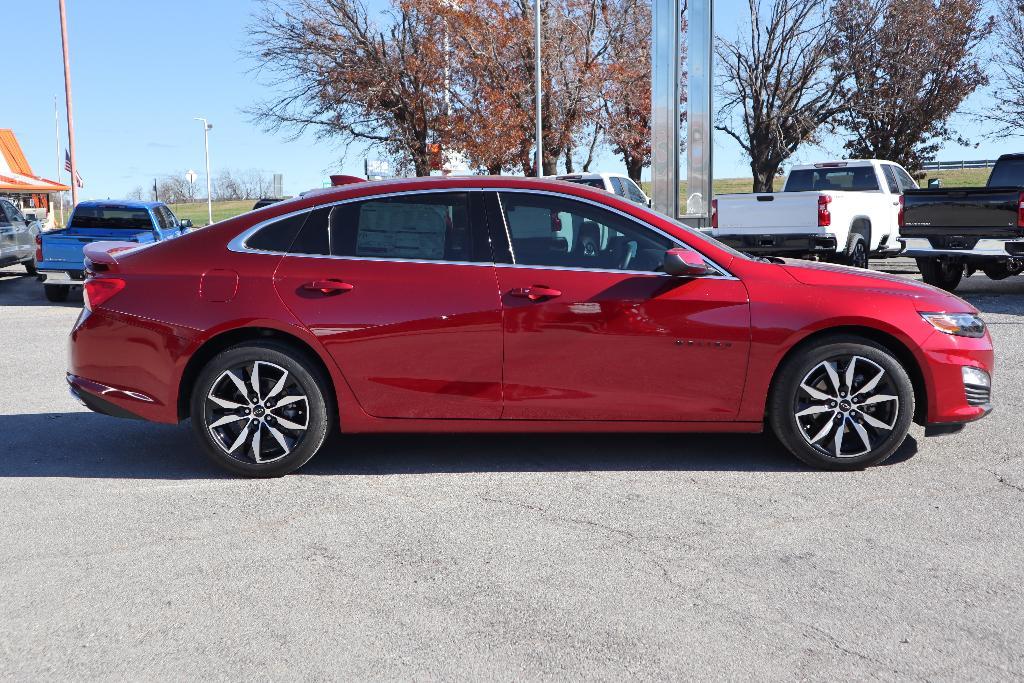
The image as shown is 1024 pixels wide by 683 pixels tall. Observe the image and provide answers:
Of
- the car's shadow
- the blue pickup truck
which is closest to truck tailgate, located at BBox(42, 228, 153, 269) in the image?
the blue pickup truck

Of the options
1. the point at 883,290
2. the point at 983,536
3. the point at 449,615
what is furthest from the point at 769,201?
the point at 449,615

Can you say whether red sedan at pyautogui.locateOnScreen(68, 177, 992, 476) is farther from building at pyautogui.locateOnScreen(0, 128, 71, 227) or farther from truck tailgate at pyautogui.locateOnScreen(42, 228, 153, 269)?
building at pyautogui.locateOnScreen(0, 128, 71, 227)

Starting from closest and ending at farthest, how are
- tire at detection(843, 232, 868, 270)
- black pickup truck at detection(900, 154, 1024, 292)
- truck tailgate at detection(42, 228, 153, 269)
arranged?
black pickup truck at detection(900, 154, 1024, 292)
truck tailgate at detection(42, 228, 153, 269)
tire at detection(843, 232, 868, 270)

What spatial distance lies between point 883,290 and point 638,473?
1.64 meters

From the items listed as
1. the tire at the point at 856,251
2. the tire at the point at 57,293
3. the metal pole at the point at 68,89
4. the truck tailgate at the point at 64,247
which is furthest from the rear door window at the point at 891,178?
the metal pole at the point at 68,89

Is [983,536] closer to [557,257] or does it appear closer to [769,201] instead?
[557,257]

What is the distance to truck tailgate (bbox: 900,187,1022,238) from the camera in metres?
13.4

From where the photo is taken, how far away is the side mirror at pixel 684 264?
520 cm

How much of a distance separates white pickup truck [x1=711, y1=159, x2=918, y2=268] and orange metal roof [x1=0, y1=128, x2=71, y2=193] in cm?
5185

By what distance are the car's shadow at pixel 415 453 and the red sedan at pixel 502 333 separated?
0.99ft

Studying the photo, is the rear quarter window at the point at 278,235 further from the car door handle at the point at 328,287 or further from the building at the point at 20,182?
the building at the point at 20,182

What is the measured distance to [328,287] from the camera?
534cm

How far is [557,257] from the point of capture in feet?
17.7

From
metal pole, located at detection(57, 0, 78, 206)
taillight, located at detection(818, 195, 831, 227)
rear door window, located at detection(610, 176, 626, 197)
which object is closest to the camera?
taillight, located at detection(818, 195, 831, 227)
